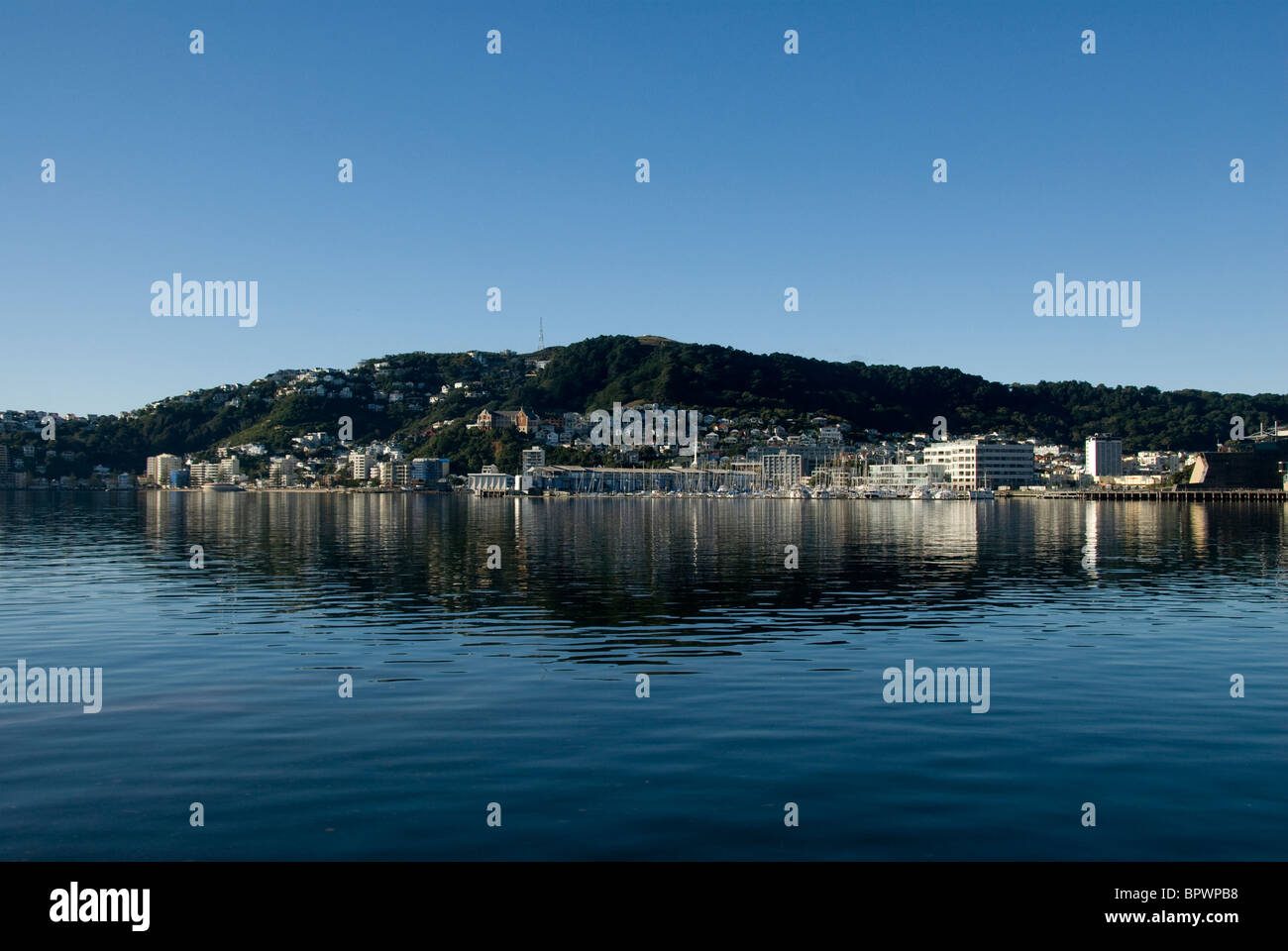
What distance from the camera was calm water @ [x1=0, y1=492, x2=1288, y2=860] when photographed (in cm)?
1411

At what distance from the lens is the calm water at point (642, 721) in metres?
14.1

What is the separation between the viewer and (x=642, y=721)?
65.9ft

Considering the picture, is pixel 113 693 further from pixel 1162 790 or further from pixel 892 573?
pixel 892 573

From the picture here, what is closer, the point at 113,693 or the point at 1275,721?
the point at 1275,721

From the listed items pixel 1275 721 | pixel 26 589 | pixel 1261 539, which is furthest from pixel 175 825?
pixel 1261 539

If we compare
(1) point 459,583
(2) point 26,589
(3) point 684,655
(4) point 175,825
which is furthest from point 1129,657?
(2) point 26,589

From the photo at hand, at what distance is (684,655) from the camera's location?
2753cm

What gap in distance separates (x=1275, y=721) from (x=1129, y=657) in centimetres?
713

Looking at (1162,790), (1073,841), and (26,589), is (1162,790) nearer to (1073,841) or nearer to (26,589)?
(1073,841)
